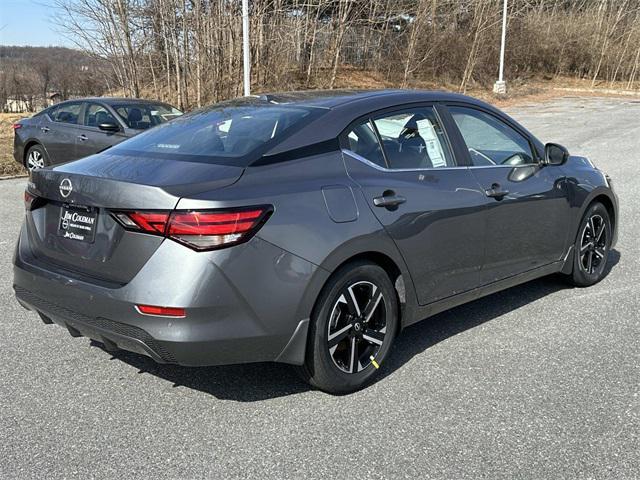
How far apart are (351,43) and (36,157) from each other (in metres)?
23.5

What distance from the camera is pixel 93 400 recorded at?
3500 mm

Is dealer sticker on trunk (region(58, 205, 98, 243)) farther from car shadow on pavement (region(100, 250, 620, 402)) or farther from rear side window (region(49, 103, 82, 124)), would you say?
rear side window (region(49, 103, 82, 124))

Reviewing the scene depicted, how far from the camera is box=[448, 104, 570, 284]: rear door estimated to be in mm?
4340

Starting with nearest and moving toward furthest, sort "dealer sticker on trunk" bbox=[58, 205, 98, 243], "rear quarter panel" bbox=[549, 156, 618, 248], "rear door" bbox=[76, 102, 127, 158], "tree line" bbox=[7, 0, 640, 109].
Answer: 1. "dealer sticker on trunk" bbox=[58, 205, 98, 243]
2. "rear quarter panel" bbox=[549, 156, 618, 248]
3. "rear door" bbox=[76, 102, 127, 158]
4. "tree line" bbox=[7, 0, 640, 109]

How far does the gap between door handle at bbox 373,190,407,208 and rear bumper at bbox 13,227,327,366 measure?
570 millimetres

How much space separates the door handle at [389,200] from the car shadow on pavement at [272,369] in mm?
1029

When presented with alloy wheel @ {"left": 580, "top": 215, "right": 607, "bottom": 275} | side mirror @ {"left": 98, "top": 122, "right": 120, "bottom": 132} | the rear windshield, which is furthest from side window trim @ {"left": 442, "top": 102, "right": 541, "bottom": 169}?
side mirror @ {"left": 98, "top": 122, "right": 120, "bottom": 132}

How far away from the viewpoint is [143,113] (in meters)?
10.8

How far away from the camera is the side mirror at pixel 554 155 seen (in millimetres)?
4871

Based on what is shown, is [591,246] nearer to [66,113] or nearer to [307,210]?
[307,210]

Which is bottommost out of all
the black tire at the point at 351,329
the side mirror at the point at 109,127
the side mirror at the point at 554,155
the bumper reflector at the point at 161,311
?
the side mirror at the point at 109,127

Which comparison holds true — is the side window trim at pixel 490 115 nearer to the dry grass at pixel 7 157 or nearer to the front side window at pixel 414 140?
the front side window at pixel 414 140

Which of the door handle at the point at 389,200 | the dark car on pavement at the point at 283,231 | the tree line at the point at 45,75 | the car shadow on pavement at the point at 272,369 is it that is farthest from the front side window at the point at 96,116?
the tree line at the point at 45,75

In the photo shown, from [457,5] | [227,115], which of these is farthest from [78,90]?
[227,115]
